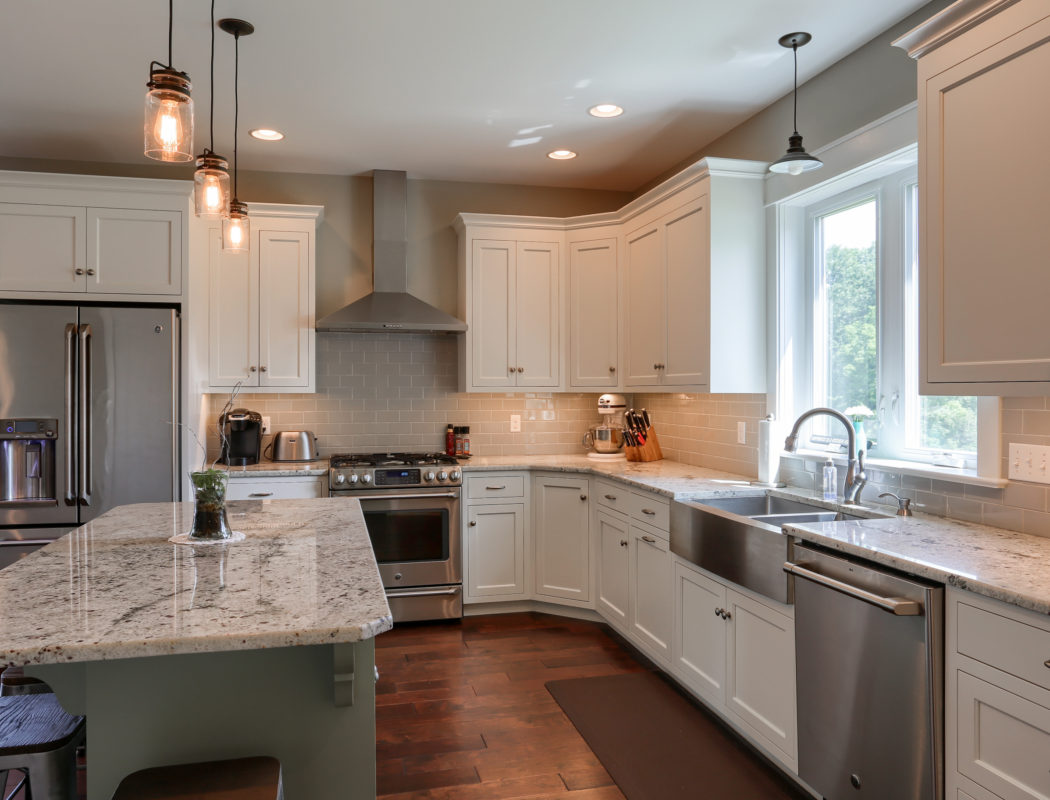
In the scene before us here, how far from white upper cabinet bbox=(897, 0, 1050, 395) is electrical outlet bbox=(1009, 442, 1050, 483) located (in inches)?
14.7

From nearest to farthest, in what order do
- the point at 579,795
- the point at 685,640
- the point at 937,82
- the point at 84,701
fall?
the point at 84,701, the point at 937,82, the point at 579,795, the point at 685,640

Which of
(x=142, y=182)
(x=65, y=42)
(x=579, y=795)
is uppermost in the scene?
(x=65, y=42)

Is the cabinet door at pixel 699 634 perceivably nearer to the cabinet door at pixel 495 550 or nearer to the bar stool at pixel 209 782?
the cabinet door at pixel 495 550

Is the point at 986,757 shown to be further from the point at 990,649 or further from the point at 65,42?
the point at 65,42

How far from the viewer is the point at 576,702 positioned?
3.21 metres

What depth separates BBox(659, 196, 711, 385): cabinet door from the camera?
3580 millimetres

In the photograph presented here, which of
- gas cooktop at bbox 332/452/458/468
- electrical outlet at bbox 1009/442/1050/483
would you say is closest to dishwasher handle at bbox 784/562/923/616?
electrical outlet at bbox 1009/442/1050/483

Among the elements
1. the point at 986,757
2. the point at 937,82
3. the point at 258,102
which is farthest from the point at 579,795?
the point at 258,102

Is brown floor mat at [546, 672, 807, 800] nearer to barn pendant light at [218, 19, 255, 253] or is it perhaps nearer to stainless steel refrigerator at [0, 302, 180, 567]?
barn pendant light at [218, 19, 255, 253]

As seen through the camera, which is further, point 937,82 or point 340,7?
point 340,7

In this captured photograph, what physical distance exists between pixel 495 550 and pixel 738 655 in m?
1.92

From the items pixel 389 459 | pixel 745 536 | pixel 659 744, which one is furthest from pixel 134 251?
pixel 659 744

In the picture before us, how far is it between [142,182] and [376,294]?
1402 mm

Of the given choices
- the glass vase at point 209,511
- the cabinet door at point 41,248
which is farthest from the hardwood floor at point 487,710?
the cabinet door at point 41,248
